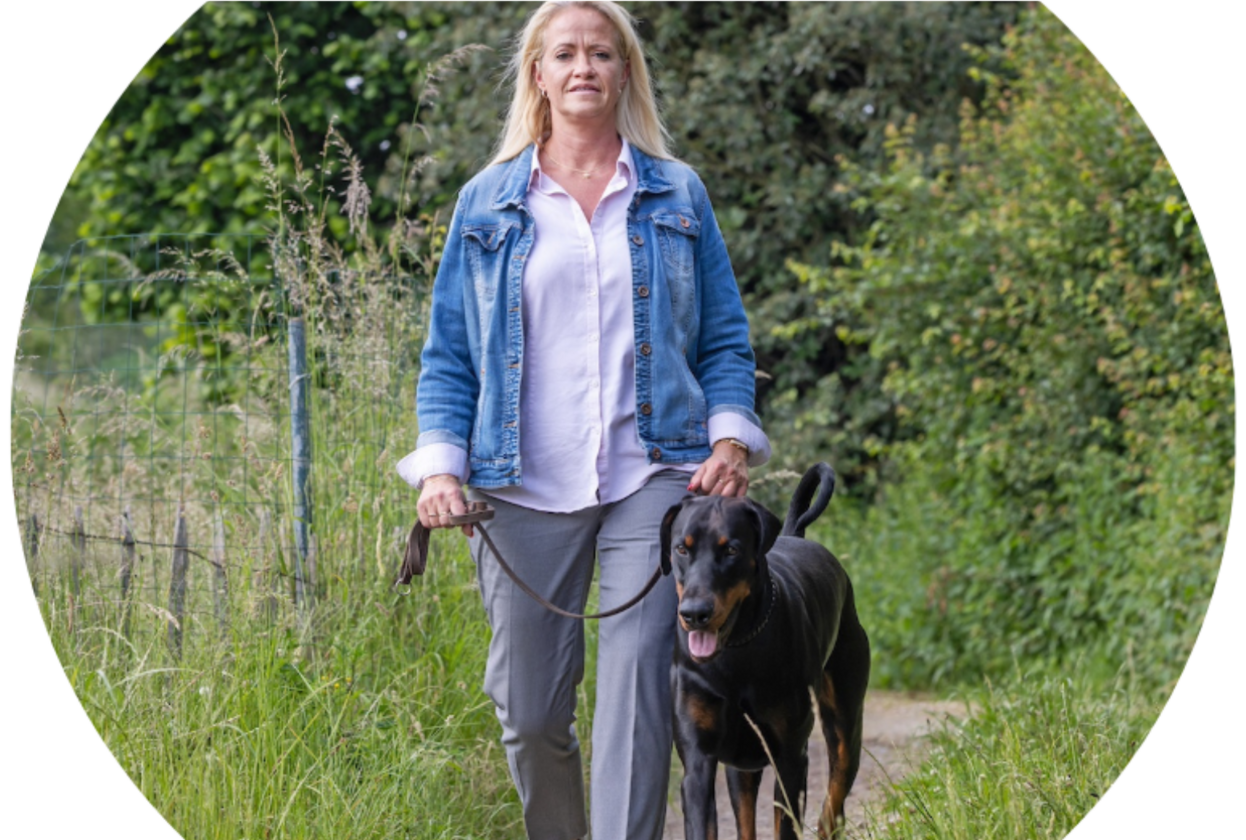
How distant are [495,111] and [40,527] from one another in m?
5.51

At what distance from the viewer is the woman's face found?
336cm

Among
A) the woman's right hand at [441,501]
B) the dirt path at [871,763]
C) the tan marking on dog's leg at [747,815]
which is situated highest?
the woman's right hand at [441,501]

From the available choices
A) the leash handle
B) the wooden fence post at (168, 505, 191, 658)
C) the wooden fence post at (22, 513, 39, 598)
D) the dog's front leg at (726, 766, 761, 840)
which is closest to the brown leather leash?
the leash handle

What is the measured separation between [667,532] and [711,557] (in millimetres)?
155

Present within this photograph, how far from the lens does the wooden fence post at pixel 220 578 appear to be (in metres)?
4.18

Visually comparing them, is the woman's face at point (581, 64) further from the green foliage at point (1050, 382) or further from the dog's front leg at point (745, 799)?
the green foliage at point (1050, 382)

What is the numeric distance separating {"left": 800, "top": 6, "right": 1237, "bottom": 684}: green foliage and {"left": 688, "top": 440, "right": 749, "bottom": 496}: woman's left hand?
2.78 meters

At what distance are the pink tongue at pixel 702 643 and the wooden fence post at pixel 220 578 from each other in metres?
1.71

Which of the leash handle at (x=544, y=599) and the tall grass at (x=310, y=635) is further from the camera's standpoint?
the tall grass at (x=310, y=635)

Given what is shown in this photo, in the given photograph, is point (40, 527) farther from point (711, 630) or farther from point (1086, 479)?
point (1086, 479)

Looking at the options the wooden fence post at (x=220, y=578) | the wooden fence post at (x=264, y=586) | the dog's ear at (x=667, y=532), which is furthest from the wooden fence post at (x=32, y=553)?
the dog's ear at (x=667, y=532)

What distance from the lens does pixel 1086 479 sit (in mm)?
6750

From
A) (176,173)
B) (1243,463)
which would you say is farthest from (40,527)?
(176,173)

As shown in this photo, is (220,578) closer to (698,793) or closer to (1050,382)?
(698,793)
